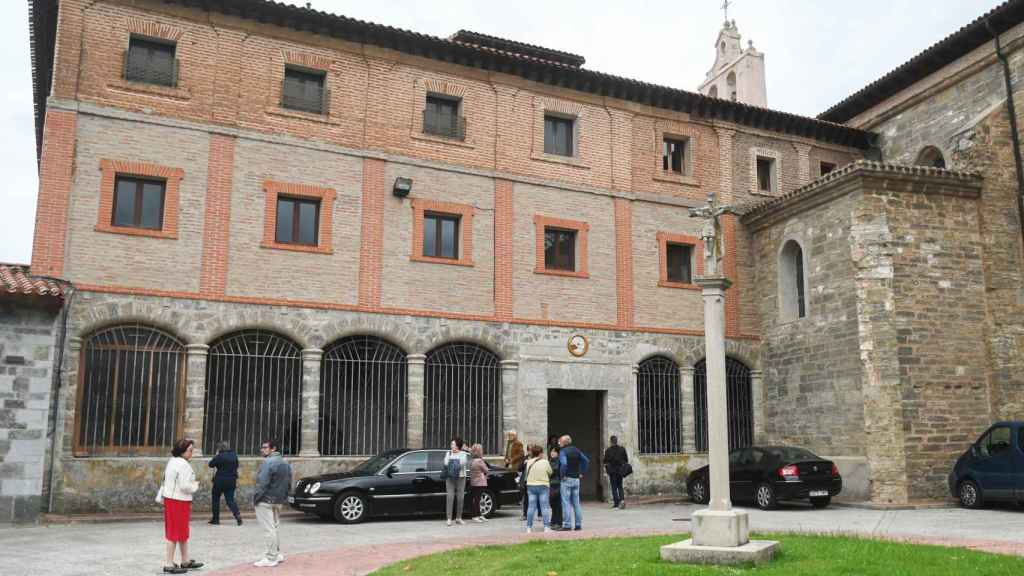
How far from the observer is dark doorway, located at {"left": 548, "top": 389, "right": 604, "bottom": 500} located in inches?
836

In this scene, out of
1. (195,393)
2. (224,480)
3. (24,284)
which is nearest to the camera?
(224,480)

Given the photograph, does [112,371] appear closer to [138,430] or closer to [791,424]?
[138,430]

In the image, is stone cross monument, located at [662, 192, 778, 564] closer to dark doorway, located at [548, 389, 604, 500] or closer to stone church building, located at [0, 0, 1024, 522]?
stone church building, located at [0, 0, 1024, 522]

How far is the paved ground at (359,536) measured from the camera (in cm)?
1039

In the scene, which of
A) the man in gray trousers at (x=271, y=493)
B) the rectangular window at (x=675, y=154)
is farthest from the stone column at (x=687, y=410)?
the man in gray trousers at (x=271, y=493)

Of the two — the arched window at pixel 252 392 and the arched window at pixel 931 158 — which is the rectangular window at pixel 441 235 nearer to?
the arched window at pixel 252 392

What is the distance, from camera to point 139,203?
55.8ft

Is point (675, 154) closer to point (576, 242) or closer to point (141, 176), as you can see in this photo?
point (576, 242)

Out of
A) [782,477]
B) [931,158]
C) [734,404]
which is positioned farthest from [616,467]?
[931,158]

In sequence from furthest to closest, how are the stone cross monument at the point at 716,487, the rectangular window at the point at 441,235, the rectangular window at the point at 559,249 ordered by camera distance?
the rectangular window at the point at 559,249
the rectangular window at the point at 441,235
the stone cross monument at the point at 716,487

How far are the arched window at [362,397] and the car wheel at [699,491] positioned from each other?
646 centimetres

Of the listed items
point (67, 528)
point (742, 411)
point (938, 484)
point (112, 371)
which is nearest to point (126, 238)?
point (112, 371)

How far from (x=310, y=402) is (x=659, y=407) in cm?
842

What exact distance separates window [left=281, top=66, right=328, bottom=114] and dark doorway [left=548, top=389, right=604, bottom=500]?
8688 mm
